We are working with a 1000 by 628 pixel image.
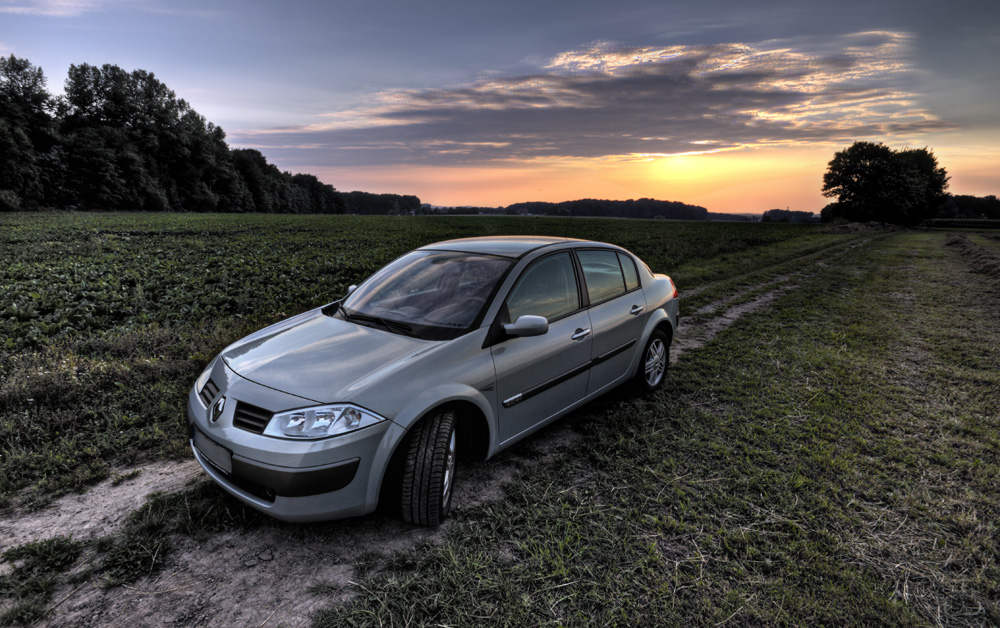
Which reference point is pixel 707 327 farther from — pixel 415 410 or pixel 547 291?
pixel 415 410

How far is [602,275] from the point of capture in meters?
4.21

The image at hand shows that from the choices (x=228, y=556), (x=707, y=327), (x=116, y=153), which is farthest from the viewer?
(x=116, y=153)

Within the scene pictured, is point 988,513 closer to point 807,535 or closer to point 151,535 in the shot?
point 807,535

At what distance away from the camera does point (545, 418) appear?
352 cm

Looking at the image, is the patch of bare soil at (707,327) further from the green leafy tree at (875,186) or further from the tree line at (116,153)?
the green leafy tree at (875,186)

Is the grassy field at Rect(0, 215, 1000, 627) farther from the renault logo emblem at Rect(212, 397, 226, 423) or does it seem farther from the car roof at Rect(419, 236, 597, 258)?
the car roof at Rect(419, 236, 597, 258)

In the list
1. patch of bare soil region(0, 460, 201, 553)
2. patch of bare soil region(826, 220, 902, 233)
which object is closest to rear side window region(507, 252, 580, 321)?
patch of bare soil region(0, 460, 201, 553)

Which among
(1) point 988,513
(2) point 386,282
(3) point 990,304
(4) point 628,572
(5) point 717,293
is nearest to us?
(4) point 628,572

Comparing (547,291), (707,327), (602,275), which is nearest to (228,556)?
(547,291)

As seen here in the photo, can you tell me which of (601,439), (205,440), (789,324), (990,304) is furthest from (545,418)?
(990,304)

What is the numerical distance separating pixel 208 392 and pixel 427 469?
1.50 metres

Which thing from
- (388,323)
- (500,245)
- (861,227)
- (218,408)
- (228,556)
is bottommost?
(228,556)

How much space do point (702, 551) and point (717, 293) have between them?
882 centimetres

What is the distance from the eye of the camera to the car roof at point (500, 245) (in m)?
3.75
